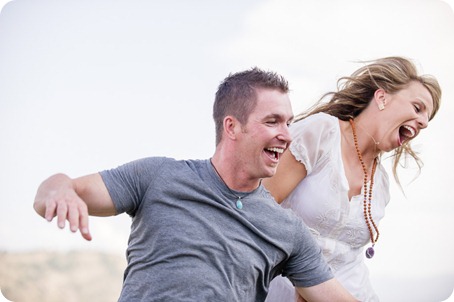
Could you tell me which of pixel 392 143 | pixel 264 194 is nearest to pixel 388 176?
pixel 392 143

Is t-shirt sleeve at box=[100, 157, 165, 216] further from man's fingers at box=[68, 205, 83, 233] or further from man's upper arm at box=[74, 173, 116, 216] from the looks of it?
man's fingers at box=[68, 205, 83, 233]

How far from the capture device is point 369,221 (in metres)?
2.92

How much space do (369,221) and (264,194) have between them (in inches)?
26.2

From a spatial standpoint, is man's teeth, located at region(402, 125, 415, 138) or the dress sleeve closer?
the dress sleeve

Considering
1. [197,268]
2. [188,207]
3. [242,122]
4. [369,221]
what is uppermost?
[242,122]

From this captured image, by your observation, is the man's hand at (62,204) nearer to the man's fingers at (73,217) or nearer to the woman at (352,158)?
the man's fingers at (73,217)

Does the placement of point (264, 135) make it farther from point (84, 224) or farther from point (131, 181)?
point (84, 224)

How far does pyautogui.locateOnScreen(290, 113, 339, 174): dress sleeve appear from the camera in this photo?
2.77m

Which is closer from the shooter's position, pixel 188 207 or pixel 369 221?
pixel 188 207

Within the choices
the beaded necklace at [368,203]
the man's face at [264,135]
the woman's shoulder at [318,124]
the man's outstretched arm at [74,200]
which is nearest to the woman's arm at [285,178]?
the woman's shoulder at [318,124]

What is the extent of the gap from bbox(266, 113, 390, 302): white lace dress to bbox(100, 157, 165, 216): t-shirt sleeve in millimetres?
665

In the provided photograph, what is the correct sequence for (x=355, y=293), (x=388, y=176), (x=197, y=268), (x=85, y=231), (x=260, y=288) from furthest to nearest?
(x=388, y=176)
(x=355, y=293)
(x=260, y=288)
(x=197, y=268)
(x=85, y=231)

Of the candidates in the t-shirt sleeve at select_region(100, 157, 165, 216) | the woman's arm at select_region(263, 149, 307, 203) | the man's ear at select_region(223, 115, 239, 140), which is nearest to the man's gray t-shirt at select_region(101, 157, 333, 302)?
the t-shirt sleeve at select_region(100, 157, 165, 216)

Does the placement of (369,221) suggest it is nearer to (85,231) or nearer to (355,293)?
(355,293)
